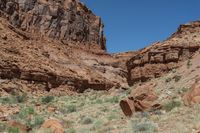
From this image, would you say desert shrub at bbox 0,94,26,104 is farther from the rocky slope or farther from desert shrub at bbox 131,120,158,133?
desert shrub at bbox 131,120,158,133

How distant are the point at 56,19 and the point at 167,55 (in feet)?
121

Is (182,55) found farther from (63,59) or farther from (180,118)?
(63,59)

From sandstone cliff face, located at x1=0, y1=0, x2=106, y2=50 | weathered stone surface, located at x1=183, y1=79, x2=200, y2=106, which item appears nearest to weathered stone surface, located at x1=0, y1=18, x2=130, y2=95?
sandstone cliff face, located at x1=0, y1=0, x2=106, y2=50

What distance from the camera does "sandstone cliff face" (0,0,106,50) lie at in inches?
2071

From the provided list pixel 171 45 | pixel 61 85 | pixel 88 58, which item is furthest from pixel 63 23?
pixel 171 45

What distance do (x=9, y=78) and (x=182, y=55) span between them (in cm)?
1443

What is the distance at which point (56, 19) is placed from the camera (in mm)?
59812

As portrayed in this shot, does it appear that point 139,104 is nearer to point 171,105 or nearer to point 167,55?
point 171,105

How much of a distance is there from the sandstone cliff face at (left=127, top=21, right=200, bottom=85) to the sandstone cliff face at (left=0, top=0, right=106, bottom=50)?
23.9m

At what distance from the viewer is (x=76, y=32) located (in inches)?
2520

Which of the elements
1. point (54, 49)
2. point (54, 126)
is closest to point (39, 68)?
point (54, 49)

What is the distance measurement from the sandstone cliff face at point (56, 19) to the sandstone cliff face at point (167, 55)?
2387 cm

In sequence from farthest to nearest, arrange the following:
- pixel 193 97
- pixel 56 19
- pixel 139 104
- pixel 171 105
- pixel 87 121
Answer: pixel 56 19, pixel 87 121, pixel 139 104, pixel 171 105, pixel 193 97

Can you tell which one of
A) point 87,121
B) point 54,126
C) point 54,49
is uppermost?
point 54,49
